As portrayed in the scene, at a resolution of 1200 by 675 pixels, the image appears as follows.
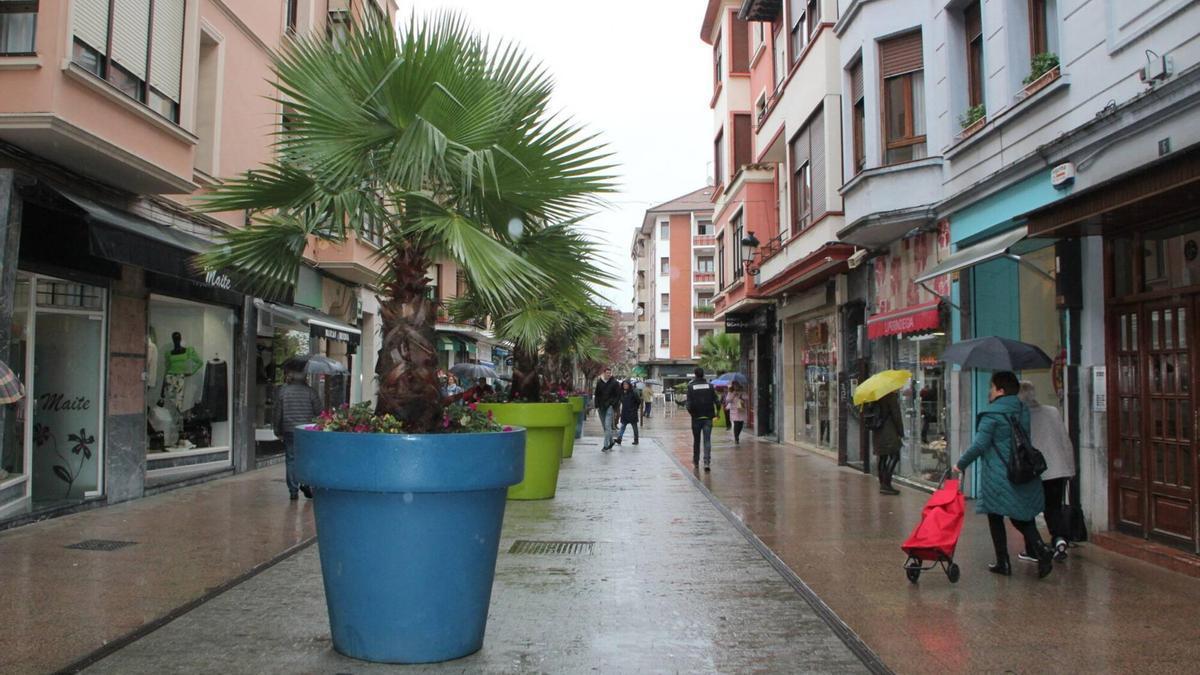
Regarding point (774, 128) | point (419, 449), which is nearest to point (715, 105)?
point (774, 128)

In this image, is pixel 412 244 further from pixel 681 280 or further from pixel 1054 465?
pixel 681 280

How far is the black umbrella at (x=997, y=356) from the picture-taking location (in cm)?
751

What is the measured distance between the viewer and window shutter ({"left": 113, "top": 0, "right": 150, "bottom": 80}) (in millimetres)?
9617

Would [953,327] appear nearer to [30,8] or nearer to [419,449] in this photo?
[419,449]

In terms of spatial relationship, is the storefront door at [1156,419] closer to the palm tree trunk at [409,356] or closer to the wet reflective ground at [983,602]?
the wet reflective ground at [983,602]

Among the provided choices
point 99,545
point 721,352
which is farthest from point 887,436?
point 721,352

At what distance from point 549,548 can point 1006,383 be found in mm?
3943

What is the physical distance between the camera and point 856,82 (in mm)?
13875

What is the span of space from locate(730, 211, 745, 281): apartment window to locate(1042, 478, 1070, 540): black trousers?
1626 cm

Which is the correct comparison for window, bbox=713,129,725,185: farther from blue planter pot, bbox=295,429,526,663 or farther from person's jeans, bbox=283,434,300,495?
blue planter pot, bbox=295,429,526,663

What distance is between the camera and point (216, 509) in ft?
32.8

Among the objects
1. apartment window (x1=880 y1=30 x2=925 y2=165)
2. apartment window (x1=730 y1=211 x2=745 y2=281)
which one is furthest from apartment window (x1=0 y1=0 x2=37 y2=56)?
apartment window (x1=730 y1=211 x2=745 y2=281)

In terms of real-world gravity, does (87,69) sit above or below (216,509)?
above

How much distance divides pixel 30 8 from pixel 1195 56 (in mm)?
10263
